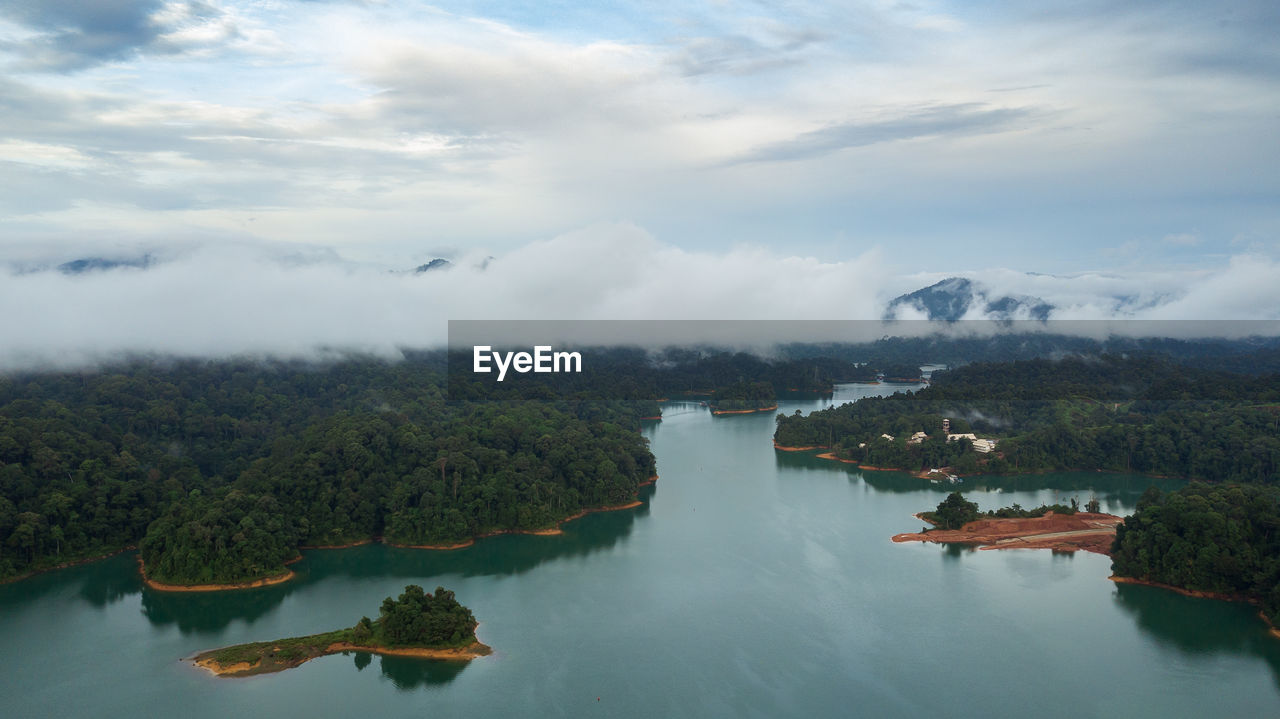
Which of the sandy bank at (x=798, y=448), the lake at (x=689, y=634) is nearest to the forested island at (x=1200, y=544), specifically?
the lake at (x=689, y=634)

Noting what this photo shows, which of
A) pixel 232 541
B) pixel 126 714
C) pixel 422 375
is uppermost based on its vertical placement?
pixel 422 375

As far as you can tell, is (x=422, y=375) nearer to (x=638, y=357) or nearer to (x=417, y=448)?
(x=417, y=448)

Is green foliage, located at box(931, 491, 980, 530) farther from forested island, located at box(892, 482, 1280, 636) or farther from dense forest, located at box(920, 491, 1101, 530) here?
forested island, located at box(892, 482, 1280, 636)

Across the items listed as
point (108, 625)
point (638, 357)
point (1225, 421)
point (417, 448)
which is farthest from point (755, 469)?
point (638, 357)

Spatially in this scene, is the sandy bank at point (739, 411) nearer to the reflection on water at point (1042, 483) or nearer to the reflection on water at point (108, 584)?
the reflection on water at point (1042, 483)

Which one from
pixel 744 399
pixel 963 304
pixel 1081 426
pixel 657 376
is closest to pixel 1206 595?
pixel 1081 426

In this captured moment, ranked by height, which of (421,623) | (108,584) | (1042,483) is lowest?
(108,584)

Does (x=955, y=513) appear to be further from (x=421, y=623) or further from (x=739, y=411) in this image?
(x=739, y=411)
